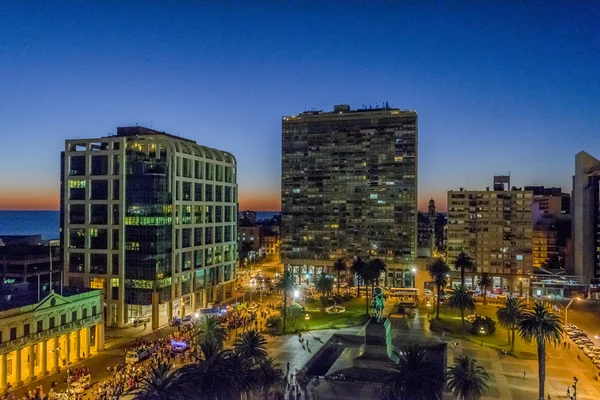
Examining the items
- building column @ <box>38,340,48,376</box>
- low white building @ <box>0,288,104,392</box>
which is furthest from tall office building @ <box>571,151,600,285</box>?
building column @ <box>38,340,48,376</box>

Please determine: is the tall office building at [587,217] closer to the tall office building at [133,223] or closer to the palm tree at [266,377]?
the tall office building at [133,223]

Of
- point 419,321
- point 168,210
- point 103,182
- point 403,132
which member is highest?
point 403,132

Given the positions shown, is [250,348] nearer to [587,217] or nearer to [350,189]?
[350,189]

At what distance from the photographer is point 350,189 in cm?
14838

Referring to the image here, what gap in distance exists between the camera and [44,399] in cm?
4281

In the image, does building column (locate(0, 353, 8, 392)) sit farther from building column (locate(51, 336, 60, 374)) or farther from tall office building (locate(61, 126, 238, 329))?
tall office building (locate(61, 126, 238, 329))

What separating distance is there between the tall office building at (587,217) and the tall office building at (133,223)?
109809 millimetres

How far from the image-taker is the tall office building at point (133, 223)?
8862cm

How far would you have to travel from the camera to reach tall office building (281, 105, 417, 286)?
142m

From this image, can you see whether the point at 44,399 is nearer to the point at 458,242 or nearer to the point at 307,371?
the point at 307,371

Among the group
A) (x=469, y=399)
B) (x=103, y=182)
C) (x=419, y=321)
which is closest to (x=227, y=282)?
(x=103, y=182)

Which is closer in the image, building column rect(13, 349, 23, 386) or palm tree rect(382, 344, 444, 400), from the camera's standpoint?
palm tree rect(382, 344, 444, 400)

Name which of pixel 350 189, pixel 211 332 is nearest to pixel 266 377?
pixel 211 332

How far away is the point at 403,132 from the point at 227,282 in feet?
230
